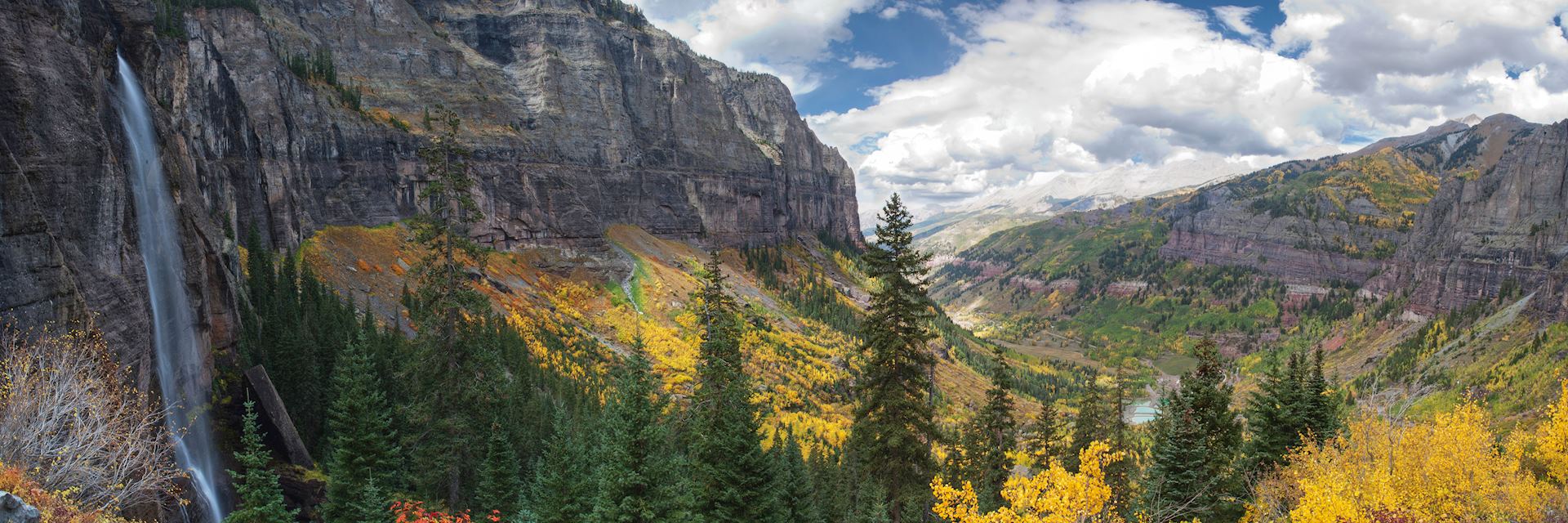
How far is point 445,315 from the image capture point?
25.3 meters

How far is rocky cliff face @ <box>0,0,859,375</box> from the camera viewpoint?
1983 centimetres

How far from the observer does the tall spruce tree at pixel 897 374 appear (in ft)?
76.1

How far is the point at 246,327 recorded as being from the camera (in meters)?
39.0

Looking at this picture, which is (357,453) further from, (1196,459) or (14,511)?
(1196,459)

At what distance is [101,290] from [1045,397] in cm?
16852

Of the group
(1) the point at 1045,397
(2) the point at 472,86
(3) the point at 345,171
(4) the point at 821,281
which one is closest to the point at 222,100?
(3) the point at 345,171

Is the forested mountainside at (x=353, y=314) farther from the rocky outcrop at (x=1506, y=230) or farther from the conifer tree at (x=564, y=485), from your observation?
the rocky outcrop at (x=1506, y=230)

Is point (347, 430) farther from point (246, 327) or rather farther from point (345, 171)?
point (345, 171)

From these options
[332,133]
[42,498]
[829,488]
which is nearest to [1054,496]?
[42,498]

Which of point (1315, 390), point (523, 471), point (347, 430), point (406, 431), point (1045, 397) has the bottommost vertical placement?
point (1045, 397)

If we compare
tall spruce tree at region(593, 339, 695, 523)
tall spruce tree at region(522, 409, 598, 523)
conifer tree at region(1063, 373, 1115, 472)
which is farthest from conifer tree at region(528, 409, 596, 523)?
conifer tree at region(1063, 373, 1115, 472)

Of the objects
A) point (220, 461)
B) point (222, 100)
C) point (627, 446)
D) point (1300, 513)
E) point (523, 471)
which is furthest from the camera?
point (222, 100)

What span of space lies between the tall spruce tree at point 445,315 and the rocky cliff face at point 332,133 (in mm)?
2820

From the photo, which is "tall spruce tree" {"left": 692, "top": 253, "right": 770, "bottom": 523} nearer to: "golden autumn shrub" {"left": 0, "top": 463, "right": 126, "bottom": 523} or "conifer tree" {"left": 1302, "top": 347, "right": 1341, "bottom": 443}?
"golden autumn shrub" {"left": 0, "top": 463, "right": 126, "bottom": 523}
